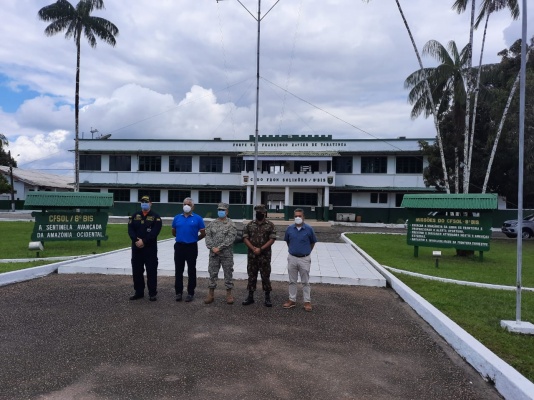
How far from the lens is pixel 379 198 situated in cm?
3628

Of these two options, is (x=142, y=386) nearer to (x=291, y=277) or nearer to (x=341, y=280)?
(x=291, y=277)

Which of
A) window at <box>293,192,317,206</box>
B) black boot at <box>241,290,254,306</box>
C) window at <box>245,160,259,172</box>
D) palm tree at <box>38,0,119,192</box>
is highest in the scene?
palm tree at <box>38,0,119,192</box>

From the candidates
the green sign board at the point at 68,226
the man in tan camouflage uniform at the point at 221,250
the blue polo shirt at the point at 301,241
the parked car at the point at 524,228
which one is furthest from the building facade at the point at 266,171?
the blue polo shirt at the point at 301,241

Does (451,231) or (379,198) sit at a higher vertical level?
(379,198)

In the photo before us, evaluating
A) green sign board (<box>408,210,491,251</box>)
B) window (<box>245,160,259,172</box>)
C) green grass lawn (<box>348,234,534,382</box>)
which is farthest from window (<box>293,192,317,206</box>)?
green sign board (<box>408,210,491,251</box>)

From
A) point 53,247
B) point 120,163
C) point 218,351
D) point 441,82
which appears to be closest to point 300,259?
point 218,351

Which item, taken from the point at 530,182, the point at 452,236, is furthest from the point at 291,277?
the point at 530,182

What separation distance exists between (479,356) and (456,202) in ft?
30.6

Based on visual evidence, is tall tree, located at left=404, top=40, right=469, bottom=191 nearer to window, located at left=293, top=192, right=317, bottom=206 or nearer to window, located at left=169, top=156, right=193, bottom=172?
window, located at left=293, top=192, right=317, bottom=206

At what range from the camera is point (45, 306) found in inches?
264

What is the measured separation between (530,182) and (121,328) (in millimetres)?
26102

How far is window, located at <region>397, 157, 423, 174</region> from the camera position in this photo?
35.2 m

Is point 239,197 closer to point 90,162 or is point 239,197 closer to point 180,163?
point 180,163

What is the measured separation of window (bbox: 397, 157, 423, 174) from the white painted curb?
29993mm
